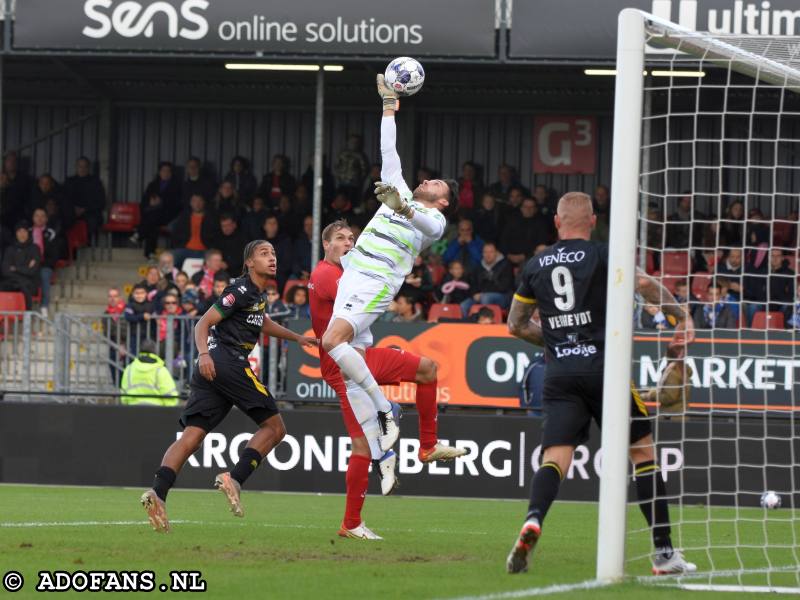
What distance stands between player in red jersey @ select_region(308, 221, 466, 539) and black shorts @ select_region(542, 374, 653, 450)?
6.33 ft

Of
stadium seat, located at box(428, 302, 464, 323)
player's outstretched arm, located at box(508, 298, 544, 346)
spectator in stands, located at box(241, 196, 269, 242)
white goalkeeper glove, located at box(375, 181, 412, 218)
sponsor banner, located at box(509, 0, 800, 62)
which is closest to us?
player's outstretched arm, located at box(508, 298, 544, 346)

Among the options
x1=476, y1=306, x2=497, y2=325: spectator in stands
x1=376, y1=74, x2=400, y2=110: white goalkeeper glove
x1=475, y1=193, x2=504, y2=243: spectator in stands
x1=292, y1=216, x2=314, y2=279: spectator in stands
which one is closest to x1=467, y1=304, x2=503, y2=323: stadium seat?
x1=476, y1=306, x2=497, y2=325: spectator in stands

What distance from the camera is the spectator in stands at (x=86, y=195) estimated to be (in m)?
26.1

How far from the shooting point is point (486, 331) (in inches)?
715

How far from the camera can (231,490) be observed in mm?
10109

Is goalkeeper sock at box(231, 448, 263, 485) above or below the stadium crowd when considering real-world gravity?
below

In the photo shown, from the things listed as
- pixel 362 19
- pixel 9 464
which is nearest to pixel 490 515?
pixel 9 464

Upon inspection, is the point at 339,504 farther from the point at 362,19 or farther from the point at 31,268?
the point at 31,268

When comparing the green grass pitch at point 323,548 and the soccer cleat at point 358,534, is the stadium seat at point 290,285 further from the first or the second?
the soccer cleat at point 358,534

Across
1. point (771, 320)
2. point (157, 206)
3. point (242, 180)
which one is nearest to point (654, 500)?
point (771, 320)

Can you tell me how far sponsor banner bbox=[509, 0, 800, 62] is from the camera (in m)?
18.6

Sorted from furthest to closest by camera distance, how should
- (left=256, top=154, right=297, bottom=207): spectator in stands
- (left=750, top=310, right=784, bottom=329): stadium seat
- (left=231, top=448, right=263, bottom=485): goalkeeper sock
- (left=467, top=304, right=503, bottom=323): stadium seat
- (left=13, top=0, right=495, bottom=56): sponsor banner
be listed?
(left=256, top=154, right=297, bottom=207): spectator in stands, (left=467, top=304, right=503, bottom=323): stadium seat, (left=13, top=0, right=495, bottom=56): sponsor banner, (left=750, top=310, right=784, bottom=329): stadium seat, (left=231, top=448, right=263, bottom=485): goalkeeper sock

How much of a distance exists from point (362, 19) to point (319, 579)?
1288cm

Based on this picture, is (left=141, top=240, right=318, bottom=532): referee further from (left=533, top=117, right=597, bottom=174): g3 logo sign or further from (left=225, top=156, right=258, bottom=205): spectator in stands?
(left=533, top=117, right=597, bottom=174): g3 logo sign
